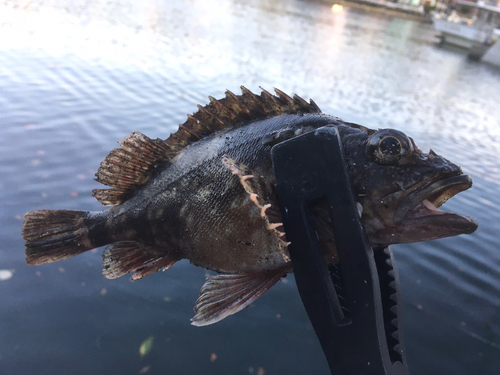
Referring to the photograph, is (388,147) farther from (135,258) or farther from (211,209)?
(135,258)

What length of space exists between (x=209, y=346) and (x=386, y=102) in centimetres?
911

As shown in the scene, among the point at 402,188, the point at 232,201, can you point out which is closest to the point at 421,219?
the point at 402,188

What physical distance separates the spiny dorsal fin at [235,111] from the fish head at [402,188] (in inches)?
21.7

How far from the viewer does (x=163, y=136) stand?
18.7ft

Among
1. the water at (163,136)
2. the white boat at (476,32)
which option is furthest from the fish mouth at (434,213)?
the white boat at (476,32)

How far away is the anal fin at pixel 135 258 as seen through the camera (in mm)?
2268

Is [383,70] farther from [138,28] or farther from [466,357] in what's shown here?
[466,357]

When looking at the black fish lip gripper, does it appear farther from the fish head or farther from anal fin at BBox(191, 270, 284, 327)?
anal fin at BBox(191, 270, 284, 327)

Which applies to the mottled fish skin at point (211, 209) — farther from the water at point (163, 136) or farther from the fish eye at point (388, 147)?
the water at point (163, 136)

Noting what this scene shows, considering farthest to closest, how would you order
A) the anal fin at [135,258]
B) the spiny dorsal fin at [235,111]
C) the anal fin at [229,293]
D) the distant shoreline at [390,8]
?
the distant shoreline at [390,8] → the anal fin at [135,258] → the spiny dorsal fin at [235,111] → the anal fin at [229,293]

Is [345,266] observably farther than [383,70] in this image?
No

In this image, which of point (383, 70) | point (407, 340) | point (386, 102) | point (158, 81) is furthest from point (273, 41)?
point (407, 340)

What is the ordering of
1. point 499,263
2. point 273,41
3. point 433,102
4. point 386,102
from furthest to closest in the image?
point 273,41, point 433,102, point 386,102, point 499,263

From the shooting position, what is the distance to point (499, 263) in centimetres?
399
